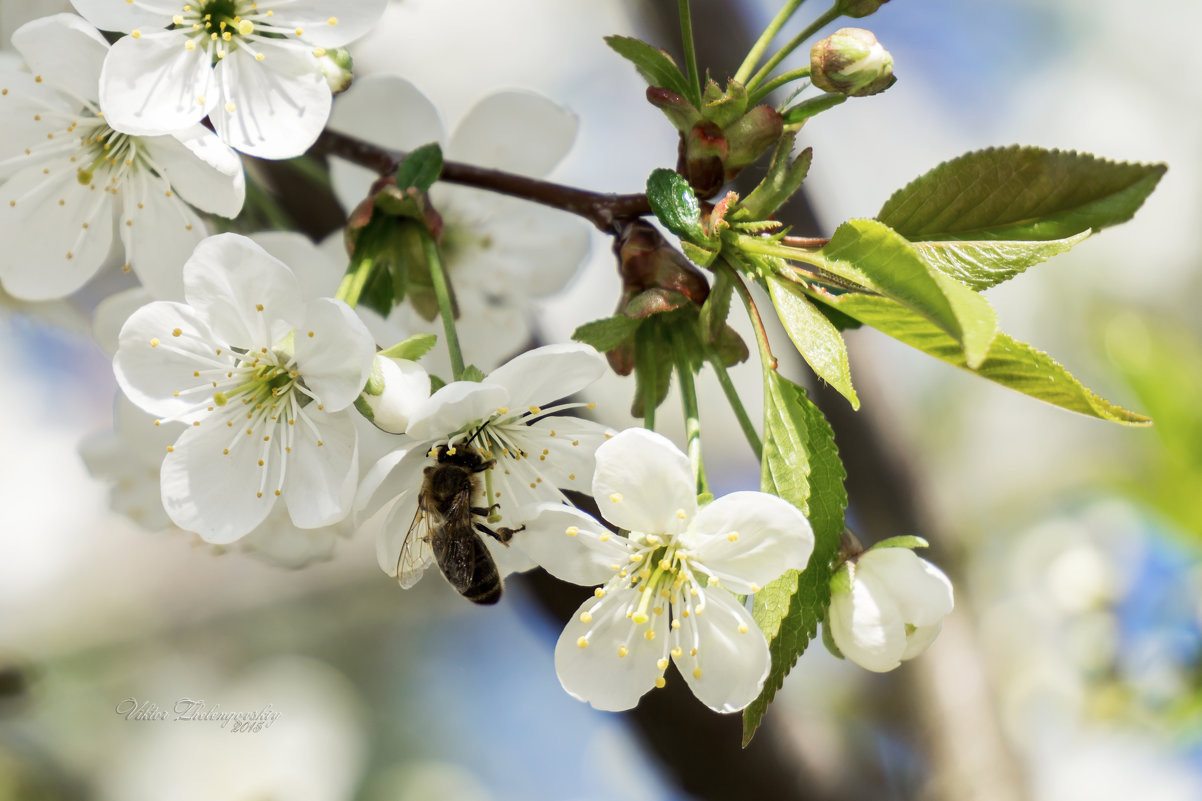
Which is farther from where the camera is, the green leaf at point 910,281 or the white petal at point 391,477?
the white petal at point 391,477

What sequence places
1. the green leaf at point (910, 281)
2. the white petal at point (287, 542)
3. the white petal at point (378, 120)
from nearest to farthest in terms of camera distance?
1. the green leaf at point (910, 281)
2. the white petal at point (287, 542)
3. the white petal at point (378, 120)

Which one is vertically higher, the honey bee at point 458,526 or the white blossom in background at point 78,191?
the white blossom in background at point 78,191

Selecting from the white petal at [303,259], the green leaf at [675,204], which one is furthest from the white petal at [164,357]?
the green leaf at [675,204]

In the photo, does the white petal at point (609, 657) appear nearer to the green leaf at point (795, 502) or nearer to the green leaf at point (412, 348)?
the green leaf at point (795, 502)

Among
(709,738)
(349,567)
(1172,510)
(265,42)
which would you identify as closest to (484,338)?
(265,42)

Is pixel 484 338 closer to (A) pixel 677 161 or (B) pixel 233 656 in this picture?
(A) pixel 677 161

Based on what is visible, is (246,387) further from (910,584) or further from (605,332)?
(910,584)

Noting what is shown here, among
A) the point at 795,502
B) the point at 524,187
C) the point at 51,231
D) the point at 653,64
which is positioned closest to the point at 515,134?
the point at 524,187
